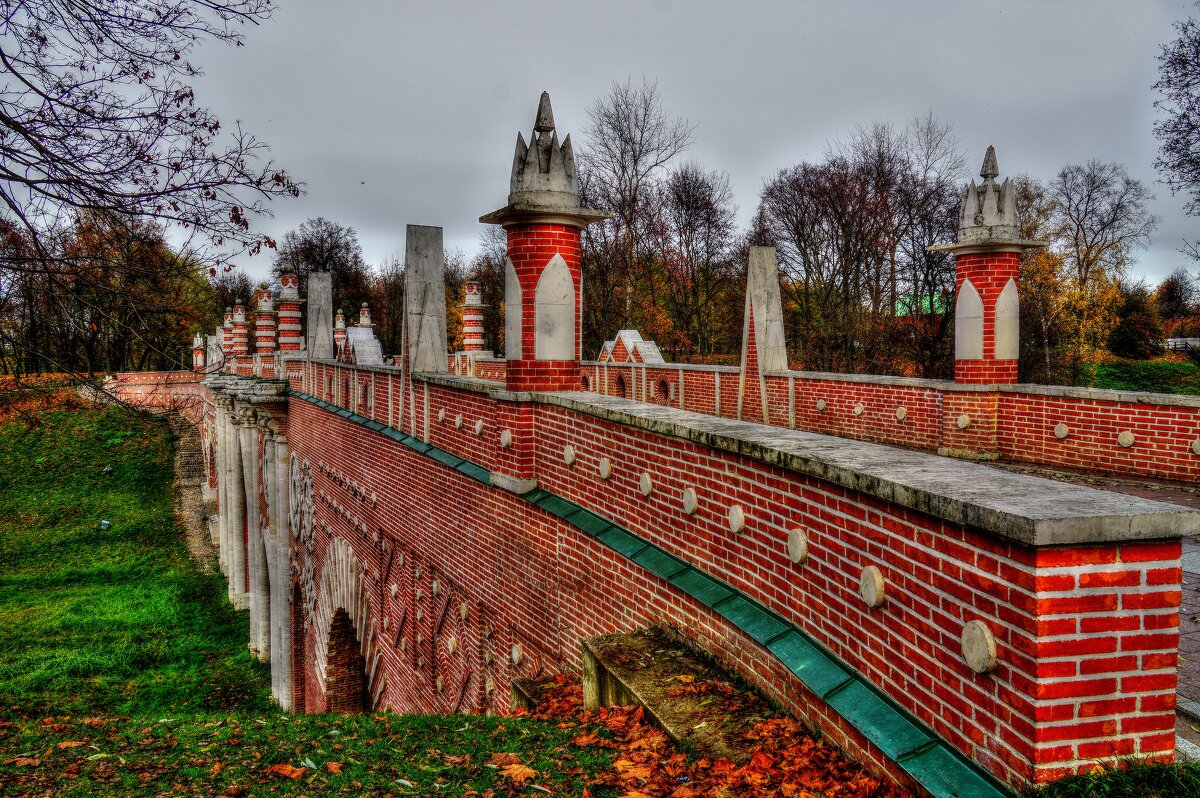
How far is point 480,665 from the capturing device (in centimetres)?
755

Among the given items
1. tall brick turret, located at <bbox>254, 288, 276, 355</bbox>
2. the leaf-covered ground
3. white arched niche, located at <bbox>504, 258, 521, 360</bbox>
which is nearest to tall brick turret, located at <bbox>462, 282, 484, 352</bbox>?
tall brick turret, located at <bbox>254, 288, 276, 355</bbox>

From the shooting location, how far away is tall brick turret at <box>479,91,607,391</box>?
21.9ft

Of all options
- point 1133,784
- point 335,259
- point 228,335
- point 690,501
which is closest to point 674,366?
point 690,501

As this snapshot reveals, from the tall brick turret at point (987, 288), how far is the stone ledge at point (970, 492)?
264 inches

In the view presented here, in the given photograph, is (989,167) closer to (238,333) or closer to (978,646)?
(978,646)

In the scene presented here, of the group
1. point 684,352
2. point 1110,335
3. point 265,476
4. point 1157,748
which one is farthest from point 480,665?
point 1110,335

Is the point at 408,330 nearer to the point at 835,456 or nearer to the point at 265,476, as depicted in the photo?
the point at 835,456

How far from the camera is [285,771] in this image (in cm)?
447

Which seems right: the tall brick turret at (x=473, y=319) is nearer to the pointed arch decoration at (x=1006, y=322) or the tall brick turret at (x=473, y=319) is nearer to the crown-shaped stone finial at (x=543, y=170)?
the pointed arch decoration at (x=1006, y=322)

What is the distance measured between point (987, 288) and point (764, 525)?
764cm

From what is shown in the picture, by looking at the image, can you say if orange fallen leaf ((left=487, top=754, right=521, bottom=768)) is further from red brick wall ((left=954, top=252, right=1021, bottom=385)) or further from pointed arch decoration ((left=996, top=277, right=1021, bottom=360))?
pointed arch decoration ((left=996, top=277, right=1021, bottom=360))

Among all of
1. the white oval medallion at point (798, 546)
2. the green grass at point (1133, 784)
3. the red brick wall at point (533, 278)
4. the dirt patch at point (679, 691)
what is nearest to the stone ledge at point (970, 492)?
the white oval medallion at point (798, 546)

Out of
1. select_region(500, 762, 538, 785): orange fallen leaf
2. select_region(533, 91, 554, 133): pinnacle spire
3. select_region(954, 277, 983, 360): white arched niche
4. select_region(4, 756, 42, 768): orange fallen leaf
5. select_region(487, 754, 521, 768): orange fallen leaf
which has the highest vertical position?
select_region(533, 91, 554, 133): pinnacle spire

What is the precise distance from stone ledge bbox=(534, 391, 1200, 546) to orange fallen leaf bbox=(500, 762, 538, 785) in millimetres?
1798
